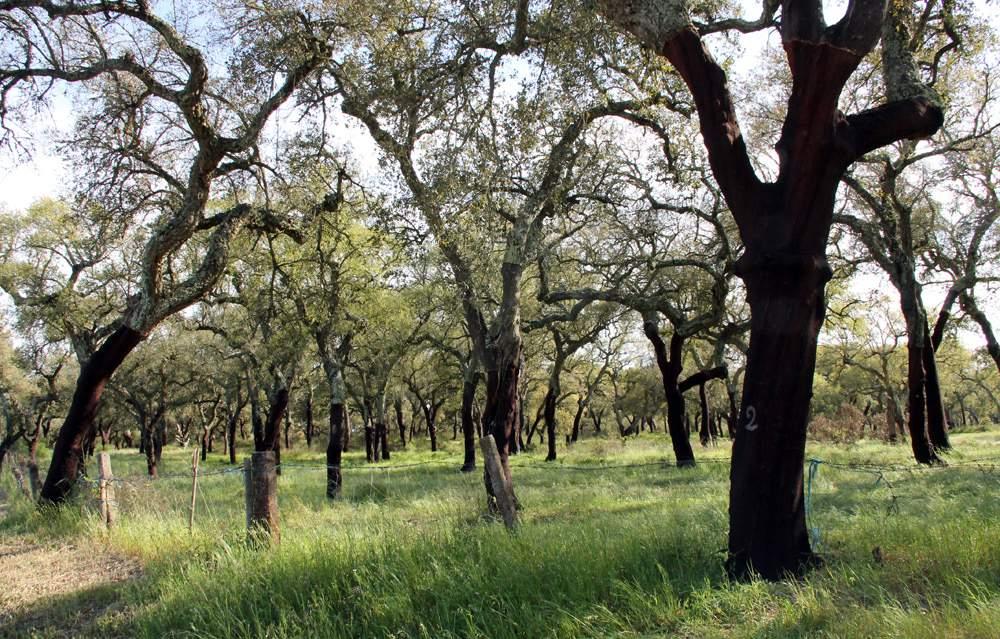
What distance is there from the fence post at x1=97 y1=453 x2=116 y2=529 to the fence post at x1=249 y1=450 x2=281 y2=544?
152 inches

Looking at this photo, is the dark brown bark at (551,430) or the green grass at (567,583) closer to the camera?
the green grass at (567,583)

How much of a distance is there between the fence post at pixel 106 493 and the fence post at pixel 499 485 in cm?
594

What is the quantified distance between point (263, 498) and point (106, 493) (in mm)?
4279

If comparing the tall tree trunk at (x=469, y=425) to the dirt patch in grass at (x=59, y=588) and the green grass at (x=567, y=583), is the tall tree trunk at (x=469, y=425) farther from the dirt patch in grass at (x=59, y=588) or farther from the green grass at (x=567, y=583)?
the green grass at (x=567, y=583)

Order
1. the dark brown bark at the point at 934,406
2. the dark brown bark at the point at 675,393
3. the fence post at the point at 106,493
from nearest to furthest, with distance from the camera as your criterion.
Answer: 1. the fence post at the point at 106,493
2. the dark brown bark at the point at 934,406
3. the dark brown bark at the point at 675,393

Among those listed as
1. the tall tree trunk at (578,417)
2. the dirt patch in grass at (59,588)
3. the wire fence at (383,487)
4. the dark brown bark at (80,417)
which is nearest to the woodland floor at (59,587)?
the dirt patch in grass at (59,588)

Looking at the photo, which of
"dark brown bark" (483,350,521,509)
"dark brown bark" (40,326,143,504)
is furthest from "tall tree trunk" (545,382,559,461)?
"dark brown bark" (40,326,143,504)

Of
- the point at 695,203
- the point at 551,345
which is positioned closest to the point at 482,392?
the point at 551,345

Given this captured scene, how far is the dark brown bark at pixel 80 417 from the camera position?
444 inches

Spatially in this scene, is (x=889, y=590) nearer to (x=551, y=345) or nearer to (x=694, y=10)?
(x=694, y=10)

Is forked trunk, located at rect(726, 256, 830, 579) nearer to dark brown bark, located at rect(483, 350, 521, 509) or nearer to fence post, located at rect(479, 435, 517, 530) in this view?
fence post, located at rect(479, 435, 517, 530)

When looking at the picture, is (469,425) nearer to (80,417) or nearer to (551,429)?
(551,429)

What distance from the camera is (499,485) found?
7199mm

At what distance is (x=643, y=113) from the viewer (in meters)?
10.1
